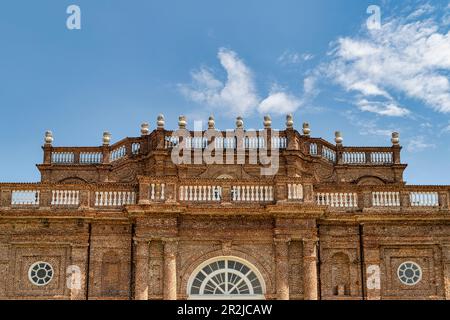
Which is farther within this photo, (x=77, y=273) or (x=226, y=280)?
(x=77, y=273)

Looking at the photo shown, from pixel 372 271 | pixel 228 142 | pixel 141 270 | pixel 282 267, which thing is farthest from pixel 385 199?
pixel 141 270

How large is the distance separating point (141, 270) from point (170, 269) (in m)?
1.07

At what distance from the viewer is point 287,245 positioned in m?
26.2

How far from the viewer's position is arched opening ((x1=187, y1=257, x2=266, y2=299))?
85.8ft

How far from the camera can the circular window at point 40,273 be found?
26547 millimetres

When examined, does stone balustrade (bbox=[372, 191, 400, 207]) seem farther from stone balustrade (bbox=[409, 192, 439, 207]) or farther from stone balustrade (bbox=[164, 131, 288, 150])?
stone balustrade (bbox=[164, 131, 288, 150])

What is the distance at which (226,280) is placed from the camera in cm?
2630

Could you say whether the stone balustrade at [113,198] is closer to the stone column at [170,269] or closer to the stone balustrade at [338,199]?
the stone column at [170,269]

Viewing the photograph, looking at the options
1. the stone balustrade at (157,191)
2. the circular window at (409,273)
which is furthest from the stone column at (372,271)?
the stone balustrade at (157,191)

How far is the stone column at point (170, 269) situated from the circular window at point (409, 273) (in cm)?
860

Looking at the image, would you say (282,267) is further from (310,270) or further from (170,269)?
(170,269)
